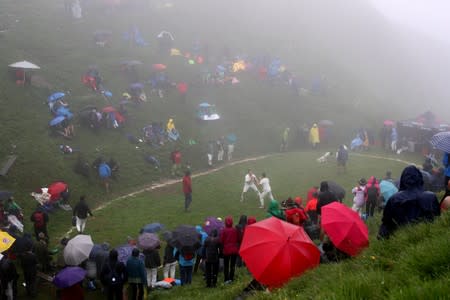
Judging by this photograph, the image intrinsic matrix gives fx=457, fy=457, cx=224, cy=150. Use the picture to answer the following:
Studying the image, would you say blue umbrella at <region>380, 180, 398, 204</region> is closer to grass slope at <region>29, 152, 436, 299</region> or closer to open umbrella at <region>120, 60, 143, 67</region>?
grass slope at <region>29, 152, 436, 299</region>

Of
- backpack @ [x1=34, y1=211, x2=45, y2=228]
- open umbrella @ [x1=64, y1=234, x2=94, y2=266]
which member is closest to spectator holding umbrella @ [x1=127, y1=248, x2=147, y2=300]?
open umbrella @ [x1=64, y1=234, x2=94, y2=266]

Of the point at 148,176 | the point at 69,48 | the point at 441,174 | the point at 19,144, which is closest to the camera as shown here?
the point at 441,174

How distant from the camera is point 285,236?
992 centimetres

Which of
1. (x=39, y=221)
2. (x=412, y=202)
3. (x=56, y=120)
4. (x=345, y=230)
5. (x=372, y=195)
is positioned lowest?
(x=39, y=221)

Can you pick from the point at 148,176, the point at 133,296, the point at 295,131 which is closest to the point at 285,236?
the point at 133,296

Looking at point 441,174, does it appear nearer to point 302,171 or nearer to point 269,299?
point 302,171

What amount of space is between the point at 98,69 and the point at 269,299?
33864 millimetres

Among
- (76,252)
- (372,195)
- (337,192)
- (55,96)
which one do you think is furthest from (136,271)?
(55,96)

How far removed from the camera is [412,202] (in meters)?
8.45

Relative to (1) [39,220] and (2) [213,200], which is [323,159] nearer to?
(2) [213,200]

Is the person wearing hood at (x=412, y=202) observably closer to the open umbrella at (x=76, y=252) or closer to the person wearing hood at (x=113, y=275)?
the person wearing hood at (x=113, y=275)

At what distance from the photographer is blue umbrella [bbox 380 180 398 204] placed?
18719 millimetres

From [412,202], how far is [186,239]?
8.08 meters

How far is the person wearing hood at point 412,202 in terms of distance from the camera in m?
8.41
